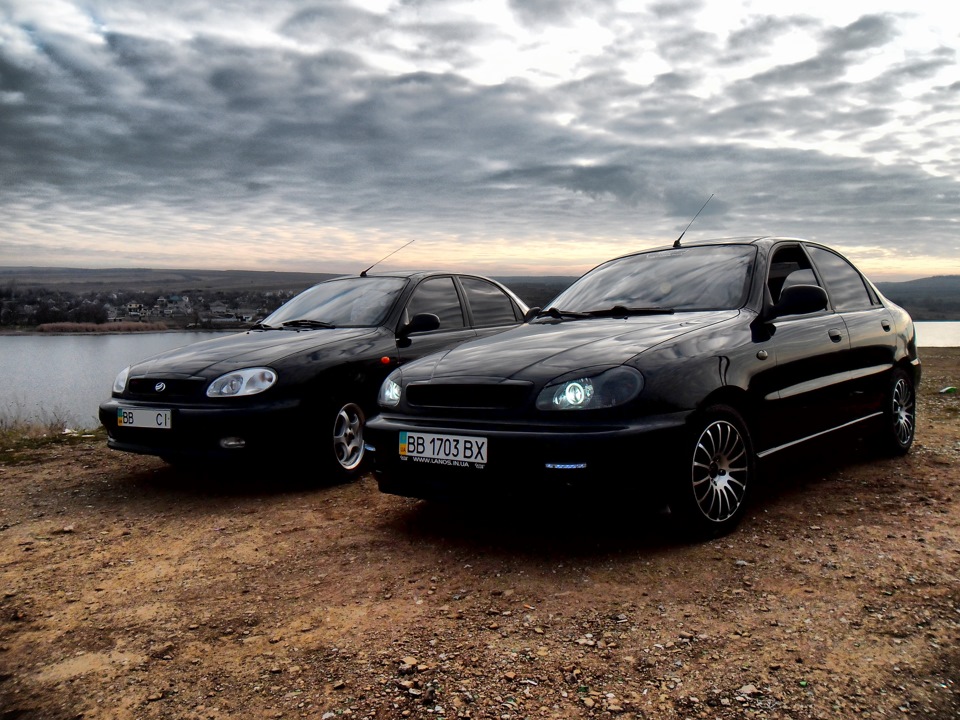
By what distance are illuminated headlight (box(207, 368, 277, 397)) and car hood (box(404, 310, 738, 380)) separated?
1.31 meters

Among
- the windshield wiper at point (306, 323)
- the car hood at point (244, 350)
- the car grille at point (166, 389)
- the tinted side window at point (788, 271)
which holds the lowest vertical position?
the car grille at point (166, 389)

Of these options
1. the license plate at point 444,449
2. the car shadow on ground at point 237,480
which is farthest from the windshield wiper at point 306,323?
the license plate at point 444,449

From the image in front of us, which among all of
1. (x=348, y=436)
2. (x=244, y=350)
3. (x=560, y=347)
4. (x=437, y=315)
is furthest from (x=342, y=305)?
(x=560, y=347)

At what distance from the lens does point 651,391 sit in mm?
3551

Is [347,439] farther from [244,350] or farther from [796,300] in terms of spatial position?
[796,300]


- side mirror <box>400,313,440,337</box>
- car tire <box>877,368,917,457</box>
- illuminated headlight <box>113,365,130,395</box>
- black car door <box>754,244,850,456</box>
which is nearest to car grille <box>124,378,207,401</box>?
illuminated headlight <box>113,365,130,395</box>

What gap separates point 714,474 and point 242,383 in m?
3.08

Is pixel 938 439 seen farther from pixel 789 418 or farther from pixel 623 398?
pixel 623 398

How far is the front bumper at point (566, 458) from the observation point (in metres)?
3.40

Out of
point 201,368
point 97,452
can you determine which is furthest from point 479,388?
point 97,452

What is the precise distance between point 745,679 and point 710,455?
151 cm

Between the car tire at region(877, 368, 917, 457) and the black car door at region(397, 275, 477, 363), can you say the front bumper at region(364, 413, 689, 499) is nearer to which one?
the black car door at region(397, 275, 477, 363)

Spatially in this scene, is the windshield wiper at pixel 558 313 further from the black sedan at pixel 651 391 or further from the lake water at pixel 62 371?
the lake water at pixel 62 371

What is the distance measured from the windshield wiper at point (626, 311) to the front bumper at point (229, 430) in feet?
6.82
